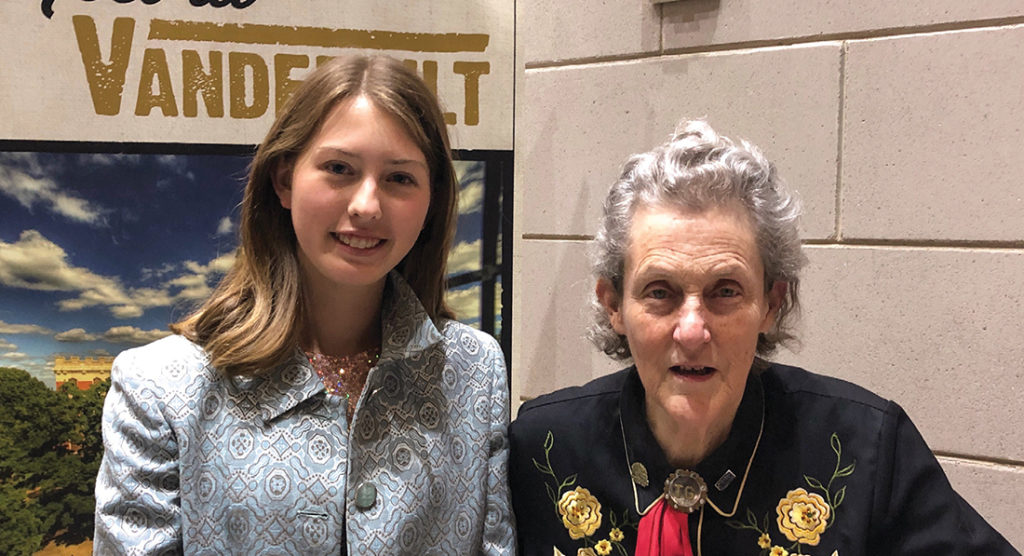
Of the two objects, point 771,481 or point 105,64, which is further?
point 105,64

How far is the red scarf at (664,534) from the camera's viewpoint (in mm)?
→ 1518

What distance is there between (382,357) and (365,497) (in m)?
0.28

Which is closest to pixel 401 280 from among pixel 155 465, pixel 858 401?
pixel 155 465

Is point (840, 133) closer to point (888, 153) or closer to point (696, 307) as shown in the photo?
point (888, 153)

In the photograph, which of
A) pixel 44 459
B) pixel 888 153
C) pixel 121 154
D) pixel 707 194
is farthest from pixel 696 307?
pixel 44 459

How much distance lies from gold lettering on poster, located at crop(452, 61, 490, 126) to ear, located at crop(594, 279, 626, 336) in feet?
4.87

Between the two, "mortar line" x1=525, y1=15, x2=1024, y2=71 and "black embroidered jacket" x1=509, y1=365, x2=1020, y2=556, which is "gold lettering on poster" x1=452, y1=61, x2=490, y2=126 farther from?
"black embroidered jacket" x1=509, y1=365, x2=1020, y2=556

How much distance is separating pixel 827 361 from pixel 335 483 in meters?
1.64

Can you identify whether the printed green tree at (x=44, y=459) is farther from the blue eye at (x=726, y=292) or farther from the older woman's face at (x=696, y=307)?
the blue eye at (x=726, y=292)

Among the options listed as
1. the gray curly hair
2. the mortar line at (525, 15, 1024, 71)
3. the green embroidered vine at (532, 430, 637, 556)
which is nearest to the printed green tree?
the green embroidered vine at (532, 430, 637, 556)

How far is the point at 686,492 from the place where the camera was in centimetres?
155

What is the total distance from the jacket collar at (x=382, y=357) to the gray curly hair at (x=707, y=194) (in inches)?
15.8

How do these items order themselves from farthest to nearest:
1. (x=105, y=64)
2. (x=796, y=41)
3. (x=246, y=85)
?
(x=246, y=85), (x=105, y=64), (x=796, y=41)

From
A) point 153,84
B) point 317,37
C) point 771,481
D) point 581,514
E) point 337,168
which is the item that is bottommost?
point 581,514
